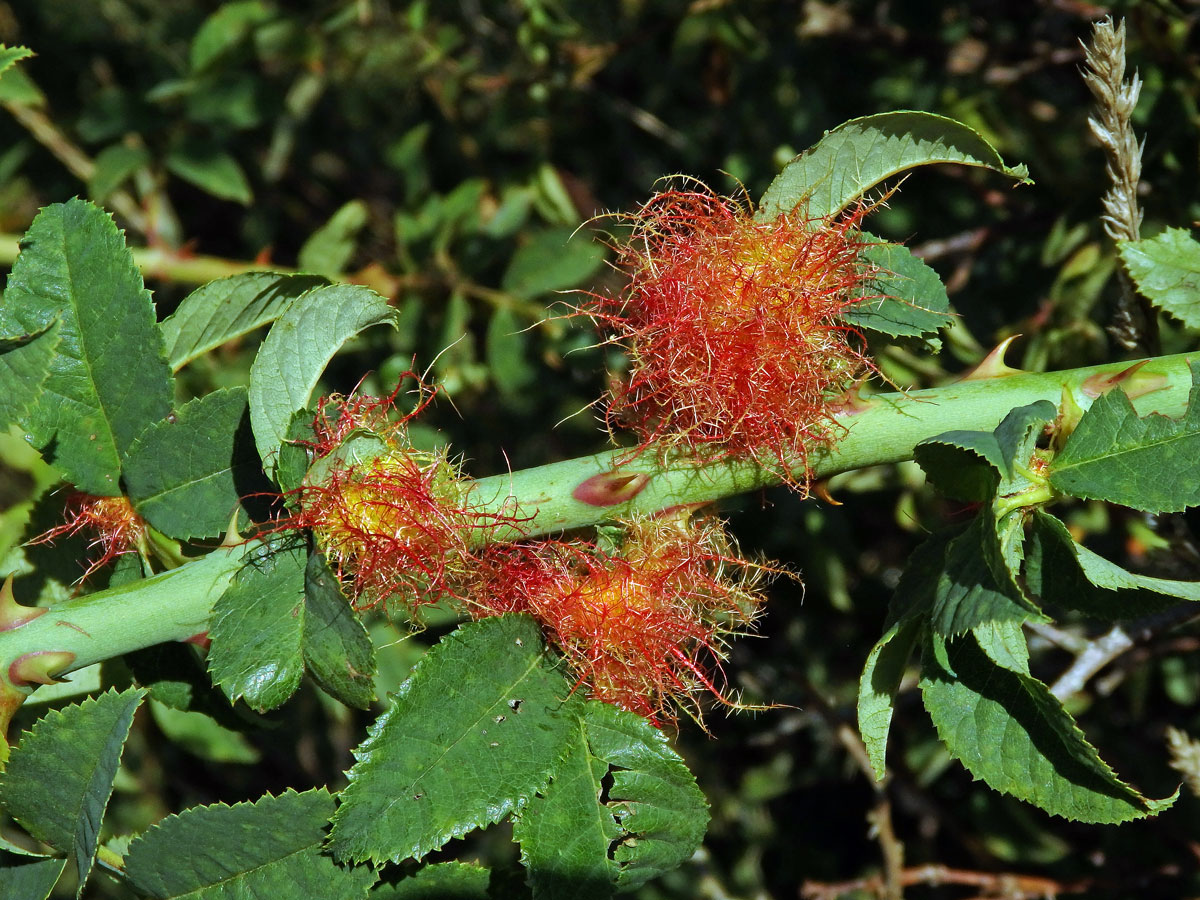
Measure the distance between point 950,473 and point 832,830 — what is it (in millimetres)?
2083

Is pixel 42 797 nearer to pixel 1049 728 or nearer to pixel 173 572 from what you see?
pixel 173 572

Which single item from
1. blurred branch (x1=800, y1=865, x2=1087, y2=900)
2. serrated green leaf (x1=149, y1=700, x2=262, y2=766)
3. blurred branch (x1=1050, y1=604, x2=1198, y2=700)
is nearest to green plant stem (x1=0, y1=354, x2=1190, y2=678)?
blurred branch (x1=1050, y1=604, x2=1198, y2=700)

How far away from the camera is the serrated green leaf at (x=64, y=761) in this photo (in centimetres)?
149

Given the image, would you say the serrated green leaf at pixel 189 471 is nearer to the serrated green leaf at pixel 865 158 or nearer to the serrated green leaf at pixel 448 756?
the serrated green leaf at pixel 448 756

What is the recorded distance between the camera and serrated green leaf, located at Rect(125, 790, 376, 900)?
5.02 feet

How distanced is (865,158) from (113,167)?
6.74 ft

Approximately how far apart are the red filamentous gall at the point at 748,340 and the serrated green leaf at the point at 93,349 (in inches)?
27.7

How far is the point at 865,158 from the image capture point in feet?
5.03

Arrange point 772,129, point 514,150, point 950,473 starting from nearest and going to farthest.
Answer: point 950,473
point 772,129
point 514,150

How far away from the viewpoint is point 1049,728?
142cm

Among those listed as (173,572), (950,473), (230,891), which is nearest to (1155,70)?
(950,473)

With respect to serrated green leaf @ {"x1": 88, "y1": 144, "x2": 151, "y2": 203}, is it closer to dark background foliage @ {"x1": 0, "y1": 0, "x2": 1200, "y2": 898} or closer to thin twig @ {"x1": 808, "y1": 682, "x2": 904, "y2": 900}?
dark background foliage @ {"x1": 0, "y1": 0, "x2": 1200, "y2": 898}

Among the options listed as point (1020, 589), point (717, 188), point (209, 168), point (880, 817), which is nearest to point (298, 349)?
point (1020, 589)

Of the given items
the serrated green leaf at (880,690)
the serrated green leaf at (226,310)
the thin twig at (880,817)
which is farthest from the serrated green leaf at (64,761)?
the thin twig at (880,817)
